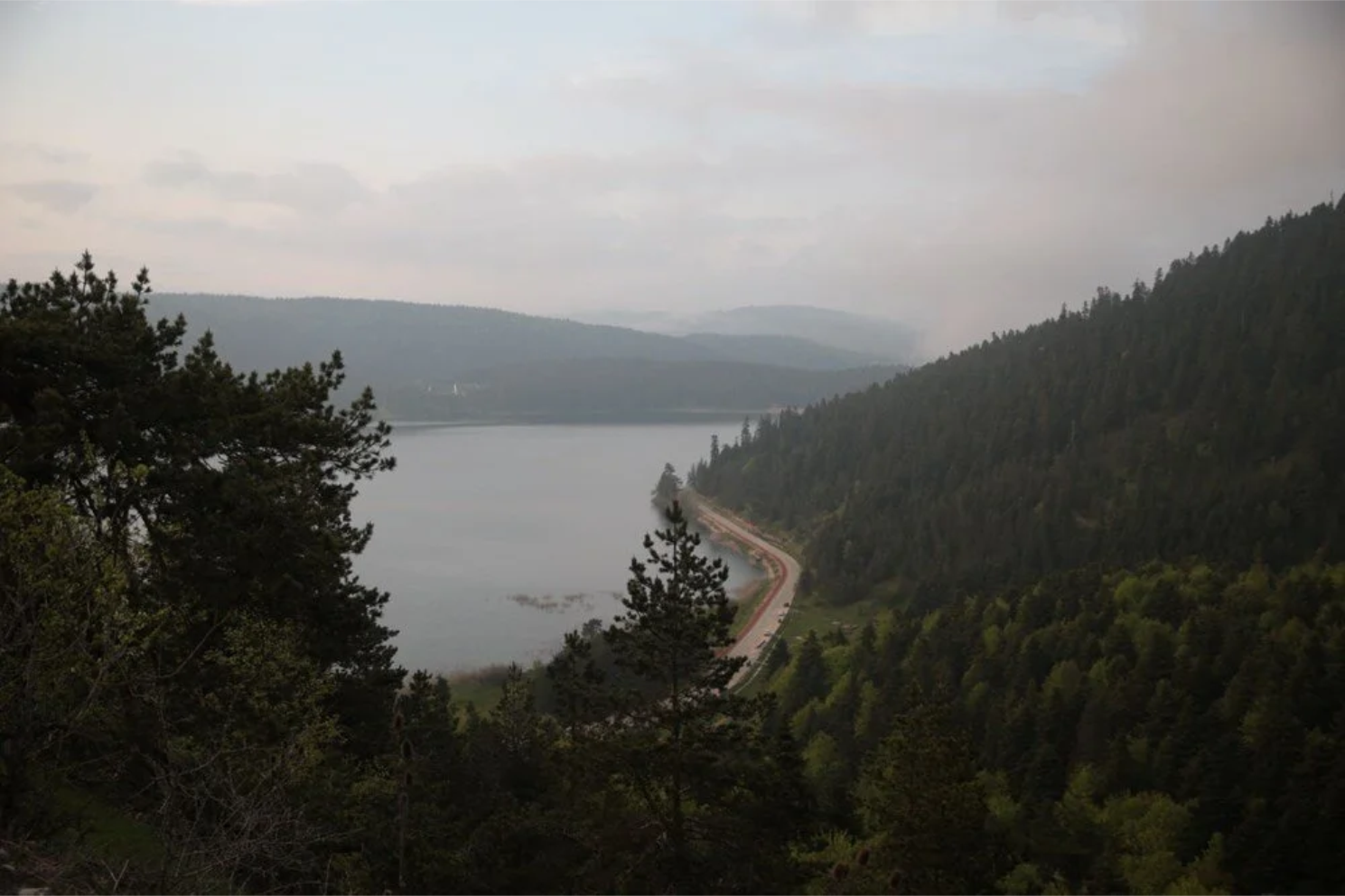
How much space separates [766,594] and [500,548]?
30168 mm

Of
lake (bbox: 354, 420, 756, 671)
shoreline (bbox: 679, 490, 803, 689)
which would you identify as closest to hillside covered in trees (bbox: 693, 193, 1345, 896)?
shoreline (bbox: 679, 490, 803, 689)

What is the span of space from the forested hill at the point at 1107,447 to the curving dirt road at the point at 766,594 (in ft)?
10.8

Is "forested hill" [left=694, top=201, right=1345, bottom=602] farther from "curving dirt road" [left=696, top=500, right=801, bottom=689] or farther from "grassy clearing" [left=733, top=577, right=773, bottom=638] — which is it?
"grassy clearing" [left=733, top=577, right=773, bottom=638]

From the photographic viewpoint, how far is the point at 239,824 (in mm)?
7480

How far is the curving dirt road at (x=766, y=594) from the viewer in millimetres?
62219

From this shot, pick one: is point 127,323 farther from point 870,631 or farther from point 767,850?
point 870,631

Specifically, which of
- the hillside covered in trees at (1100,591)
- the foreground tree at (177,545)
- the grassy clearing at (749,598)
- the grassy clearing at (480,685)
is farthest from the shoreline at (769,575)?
the foreground tree at (177,545)

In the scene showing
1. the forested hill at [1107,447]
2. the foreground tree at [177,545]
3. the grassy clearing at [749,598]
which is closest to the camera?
the foreground tree at [177,545]

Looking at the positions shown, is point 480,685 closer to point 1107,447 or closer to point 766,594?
point 766,594

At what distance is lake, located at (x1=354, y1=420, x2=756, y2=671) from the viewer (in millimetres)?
63594

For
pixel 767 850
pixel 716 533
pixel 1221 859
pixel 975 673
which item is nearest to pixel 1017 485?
pixel 716 533

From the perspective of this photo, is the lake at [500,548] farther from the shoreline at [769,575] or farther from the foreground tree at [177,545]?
the foreground tree at [177,545]

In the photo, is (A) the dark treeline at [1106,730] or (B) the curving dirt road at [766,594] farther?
(B) the curving dirt road at [766,594]

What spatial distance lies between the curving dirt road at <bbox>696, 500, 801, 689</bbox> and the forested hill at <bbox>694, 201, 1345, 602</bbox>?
3303 millimetres
